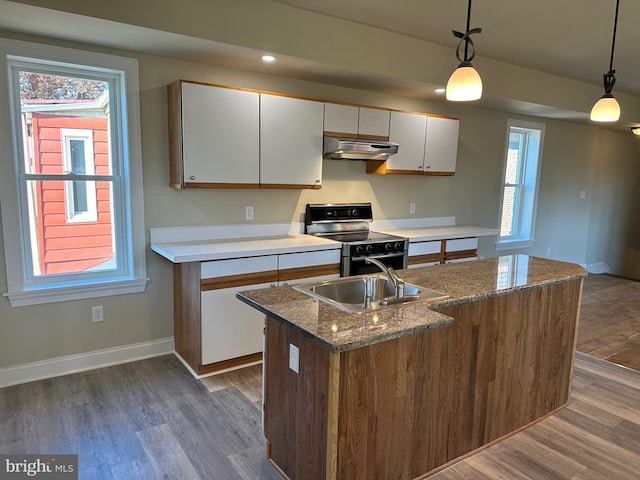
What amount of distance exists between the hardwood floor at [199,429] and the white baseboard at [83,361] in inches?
2.9

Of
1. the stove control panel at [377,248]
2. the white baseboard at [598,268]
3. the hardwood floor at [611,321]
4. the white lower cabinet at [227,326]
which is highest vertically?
the stove control panel at [377,248]

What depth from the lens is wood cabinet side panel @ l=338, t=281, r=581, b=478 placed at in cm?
175

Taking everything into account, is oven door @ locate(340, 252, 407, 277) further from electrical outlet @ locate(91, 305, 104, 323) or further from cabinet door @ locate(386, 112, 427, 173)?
electrical outlet @ locate(91, 305, 104, 323)

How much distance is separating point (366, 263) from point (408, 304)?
1775 mm

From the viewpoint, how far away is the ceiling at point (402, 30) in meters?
2.53

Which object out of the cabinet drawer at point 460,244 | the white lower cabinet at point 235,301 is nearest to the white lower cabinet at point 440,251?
the cabinet drawer at point 460,244

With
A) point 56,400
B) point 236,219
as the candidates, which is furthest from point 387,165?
point 56,400

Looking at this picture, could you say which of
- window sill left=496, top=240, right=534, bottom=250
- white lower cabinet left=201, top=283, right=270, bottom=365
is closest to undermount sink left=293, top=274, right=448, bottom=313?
white lower cabinet left=201, top=283, right=270, bottom=365

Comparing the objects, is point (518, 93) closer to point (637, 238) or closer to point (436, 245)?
point (436, 245)

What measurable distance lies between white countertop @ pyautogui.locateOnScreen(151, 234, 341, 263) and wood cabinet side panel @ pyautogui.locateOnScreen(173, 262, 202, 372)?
0.13 m

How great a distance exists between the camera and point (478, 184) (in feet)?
17.5

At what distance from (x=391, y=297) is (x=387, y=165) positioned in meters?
2.13

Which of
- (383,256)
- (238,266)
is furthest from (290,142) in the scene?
(383,256)

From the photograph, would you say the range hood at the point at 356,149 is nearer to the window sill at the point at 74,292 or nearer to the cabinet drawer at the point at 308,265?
the cabinet drawer at the point at 308,265
